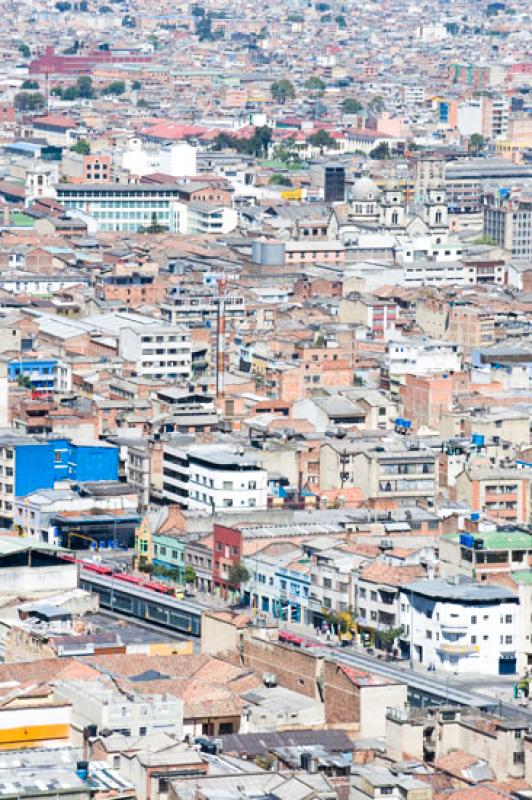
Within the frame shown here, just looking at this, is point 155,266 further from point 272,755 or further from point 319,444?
point 272,755

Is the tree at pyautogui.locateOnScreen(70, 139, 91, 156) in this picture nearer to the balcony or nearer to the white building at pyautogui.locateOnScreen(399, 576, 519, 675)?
the white building at pyautogui.locateOnScreen(399, 576, 519, 675)

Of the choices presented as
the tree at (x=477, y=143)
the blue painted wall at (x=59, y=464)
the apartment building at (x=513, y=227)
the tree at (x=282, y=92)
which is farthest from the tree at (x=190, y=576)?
the tree at (x=282, y=92)

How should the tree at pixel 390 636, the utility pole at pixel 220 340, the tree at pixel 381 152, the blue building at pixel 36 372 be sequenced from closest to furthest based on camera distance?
the tree at pixel 390 636 → the utility pole at pixel 220 340 → the blue building at pixel 36 372 → the tree at pixel 381 152

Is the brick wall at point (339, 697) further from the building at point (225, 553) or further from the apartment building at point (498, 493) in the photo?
the apartment building at point (498, 493)

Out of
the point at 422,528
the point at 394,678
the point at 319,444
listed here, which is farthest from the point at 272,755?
the point at 319,444

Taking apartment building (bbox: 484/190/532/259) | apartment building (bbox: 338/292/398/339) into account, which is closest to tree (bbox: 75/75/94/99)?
apartment building (bbox: 484/190/532/259)

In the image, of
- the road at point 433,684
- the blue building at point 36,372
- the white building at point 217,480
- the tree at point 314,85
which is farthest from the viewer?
the tree at point 314,85

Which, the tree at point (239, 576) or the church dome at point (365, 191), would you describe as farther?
the church dome at point (365, 191)
